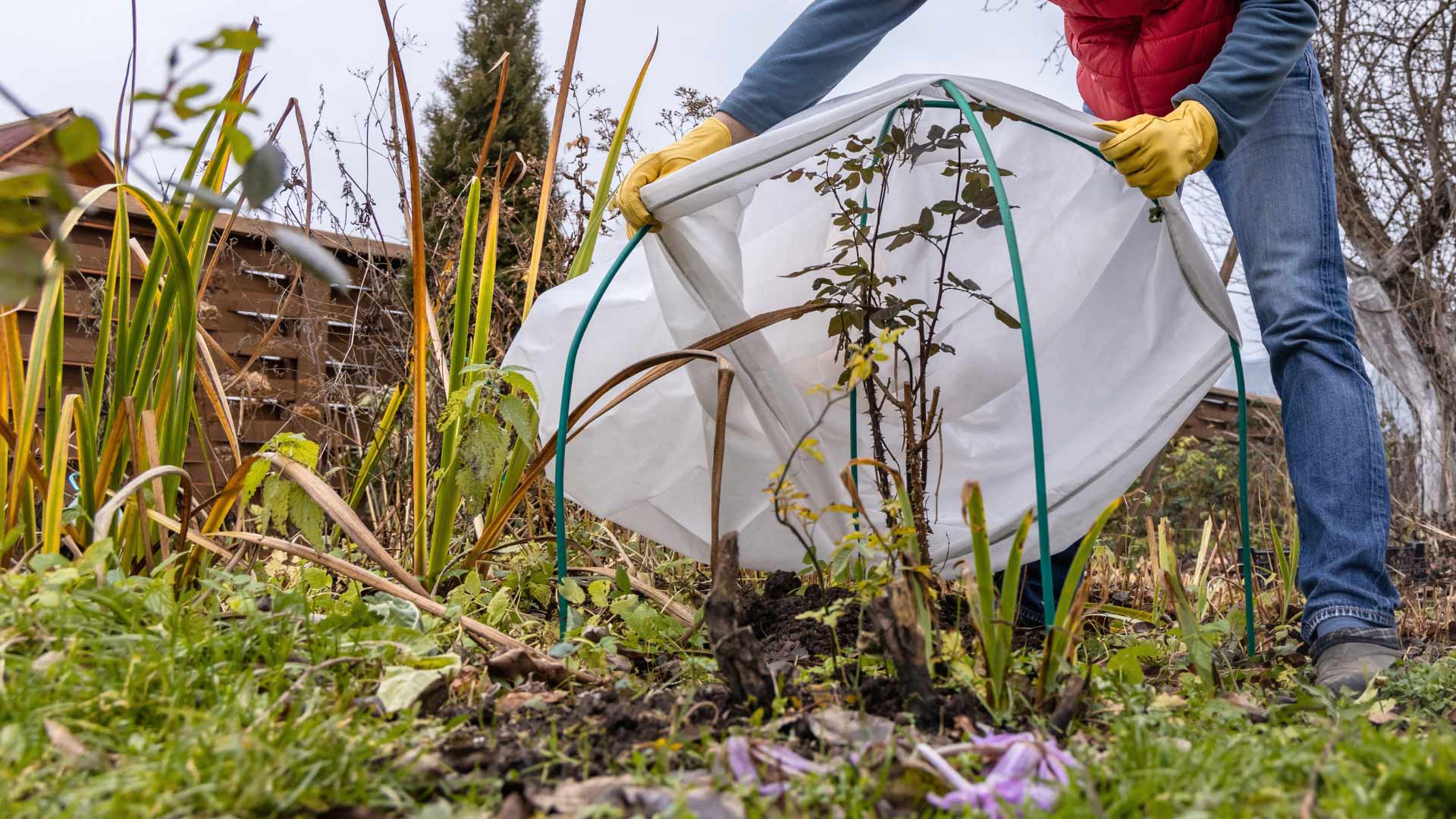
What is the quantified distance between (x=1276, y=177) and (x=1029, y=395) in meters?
0.60

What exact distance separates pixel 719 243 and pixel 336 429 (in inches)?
61.7

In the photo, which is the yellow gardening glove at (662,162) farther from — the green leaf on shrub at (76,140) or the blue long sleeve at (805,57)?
the green leaf on shrub at (76,140)

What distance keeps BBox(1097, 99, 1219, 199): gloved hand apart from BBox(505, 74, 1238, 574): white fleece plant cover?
229 millimetres

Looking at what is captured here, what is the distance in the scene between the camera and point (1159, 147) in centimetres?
139

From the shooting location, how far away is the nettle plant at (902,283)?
5.03 feet

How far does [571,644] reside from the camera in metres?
1.31

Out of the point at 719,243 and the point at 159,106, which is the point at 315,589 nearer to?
the point at 719,243

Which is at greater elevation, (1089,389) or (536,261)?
(536,261)

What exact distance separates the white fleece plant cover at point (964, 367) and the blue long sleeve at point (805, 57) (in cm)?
13

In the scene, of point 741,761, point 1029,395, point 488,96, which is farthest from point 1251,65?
point 488,96

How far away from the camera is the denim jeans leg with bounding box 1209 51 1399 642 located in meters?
1.50

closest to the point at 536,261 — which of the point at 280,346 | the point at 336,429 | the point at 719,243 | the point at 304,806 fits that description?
the point at 719,243

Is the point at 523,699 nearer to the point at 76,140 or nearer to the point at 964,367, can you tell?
the point at 76,140

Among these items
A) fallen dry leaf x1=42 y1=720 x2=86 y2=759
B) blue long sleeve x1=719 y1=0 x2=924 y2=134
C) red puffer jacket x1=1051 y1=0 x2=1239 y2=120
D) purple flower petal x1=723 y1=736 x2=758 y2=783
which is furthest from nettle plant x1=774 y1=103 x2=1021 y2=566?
fallen dry leaf x1=42 y1=720 x2=86 y2=759
